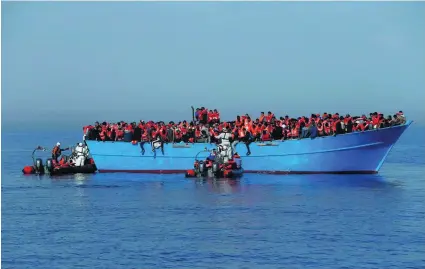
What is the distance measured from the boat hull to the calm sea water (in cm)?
85

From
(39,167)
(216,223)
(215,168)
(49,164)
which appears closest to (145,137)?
(49,164)

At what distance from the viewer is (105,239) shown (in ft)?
129

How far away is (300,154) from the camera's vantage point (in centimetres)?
6041

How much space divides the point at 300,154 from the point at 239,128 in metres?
4.10

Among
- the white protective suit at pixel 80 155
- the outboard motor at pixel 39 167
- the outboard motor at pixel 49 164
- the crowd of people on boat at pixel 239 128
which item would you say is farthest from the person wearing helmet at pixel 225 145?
the outboard motor at pixel 39 167

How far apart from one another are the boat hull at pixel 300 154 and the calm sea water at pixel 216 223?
85cm

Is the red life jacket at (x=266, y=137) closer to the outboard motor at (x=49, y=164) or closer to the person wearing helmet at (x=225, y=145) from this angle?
the person wearing helmet at (x=225, y=145)

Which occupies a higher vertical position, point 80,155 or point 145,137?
point 145,137

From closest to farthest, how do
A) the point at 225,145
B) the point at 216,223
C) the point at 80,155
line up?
1. the point at 216,223
2. the point at 225,145
3. the point at 80,155

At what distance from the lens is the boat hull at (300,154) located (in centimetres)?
5884

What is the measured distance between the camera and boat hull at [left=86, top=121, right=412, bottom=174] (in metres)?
58.8

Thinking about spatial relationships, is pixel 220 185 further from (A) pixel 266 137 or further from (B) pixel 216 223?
(B) pixel 216 223

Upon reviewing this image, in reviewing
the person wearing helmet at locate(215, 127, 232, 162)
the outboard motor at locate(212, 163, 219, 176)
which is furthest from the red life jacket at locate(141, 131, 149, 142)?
the outboard motor at locate(212, 163, 219, 176)

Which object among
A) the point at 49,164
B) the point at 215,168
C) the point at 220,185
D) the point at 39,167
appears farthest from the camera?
the point at 39,167
